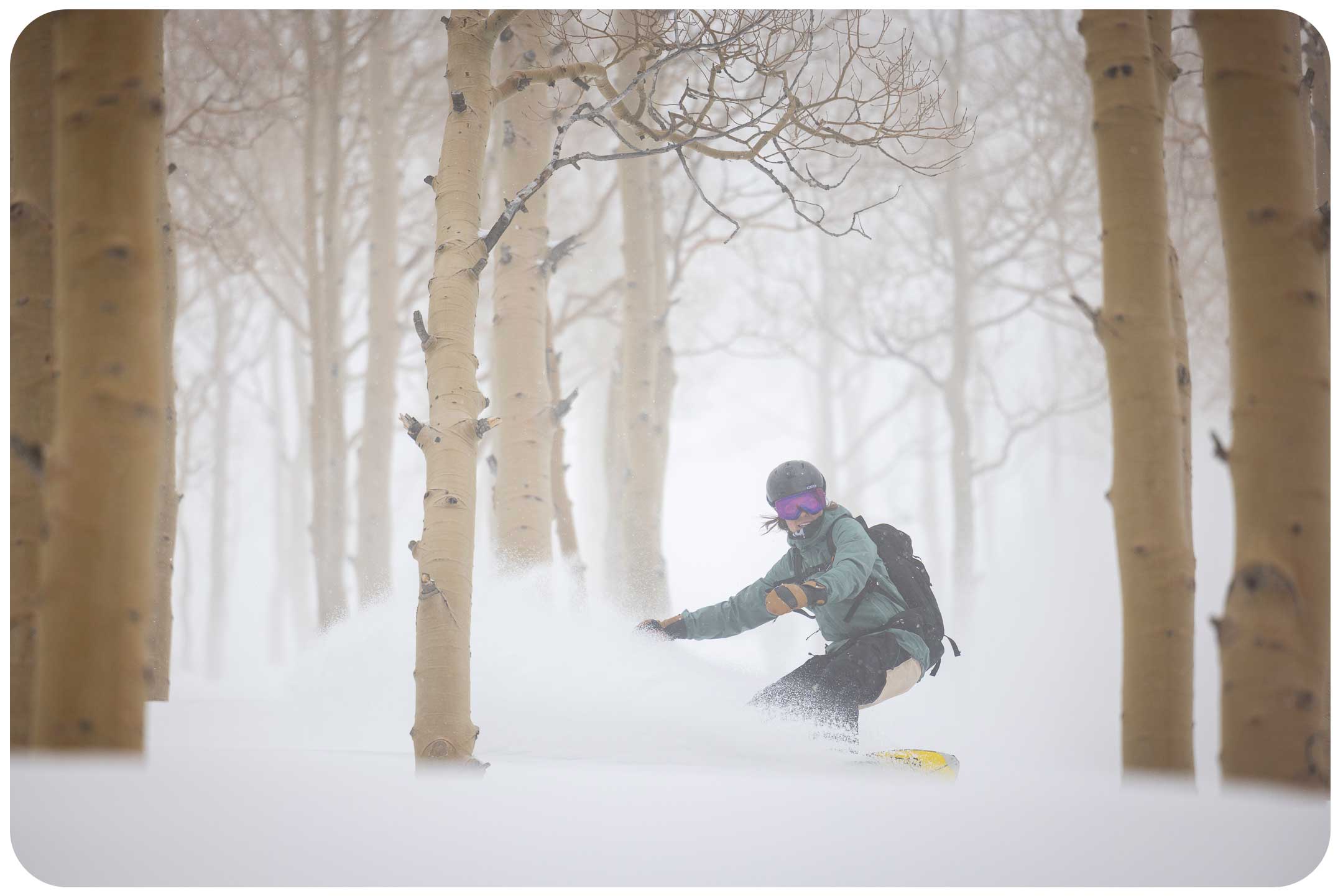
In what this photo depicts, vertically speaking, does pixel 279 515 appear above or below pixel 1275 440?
below

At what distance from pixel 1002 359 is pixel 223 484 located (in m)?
8.77

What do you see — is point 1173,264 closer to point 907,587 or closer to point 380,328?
point 907,587

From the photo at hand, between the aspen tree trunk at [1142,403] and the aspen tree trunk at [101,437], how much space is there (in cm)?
277

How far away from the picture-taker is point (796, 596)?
3674 mm

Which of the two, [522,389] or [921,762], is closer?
[921,762]

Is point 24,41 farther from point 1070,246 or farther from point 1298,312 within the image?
point 1070,246

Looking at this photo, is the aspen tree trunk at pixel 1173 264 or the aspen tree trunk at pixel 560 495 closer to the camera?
the aspen tree trunk at pixel 1173 264

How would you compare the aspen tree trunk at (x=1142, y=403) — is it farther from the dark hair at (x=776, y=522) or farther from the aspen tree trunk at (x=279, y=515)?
the aspen tree trunk at (x=279, y=515)

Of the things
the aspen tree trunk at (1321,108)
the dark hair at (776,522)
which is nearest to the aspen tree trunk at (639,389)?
the dark hair at (776,522)

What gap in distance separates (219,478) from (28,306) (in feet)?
27.7

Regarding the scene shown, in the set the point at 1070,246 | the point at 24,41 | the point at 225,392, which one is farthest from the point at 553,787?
the point at 225,392

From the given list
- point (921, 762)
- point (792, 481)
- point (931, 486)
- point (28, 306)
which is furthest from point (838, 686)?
point (931, 486)

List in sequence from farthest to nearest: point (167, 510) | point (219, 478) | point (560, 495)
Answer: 1. point (219, 478)
2. point (560, 495)
3. point (167, 510)

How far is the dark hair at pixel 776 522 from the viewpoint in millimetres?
3919
